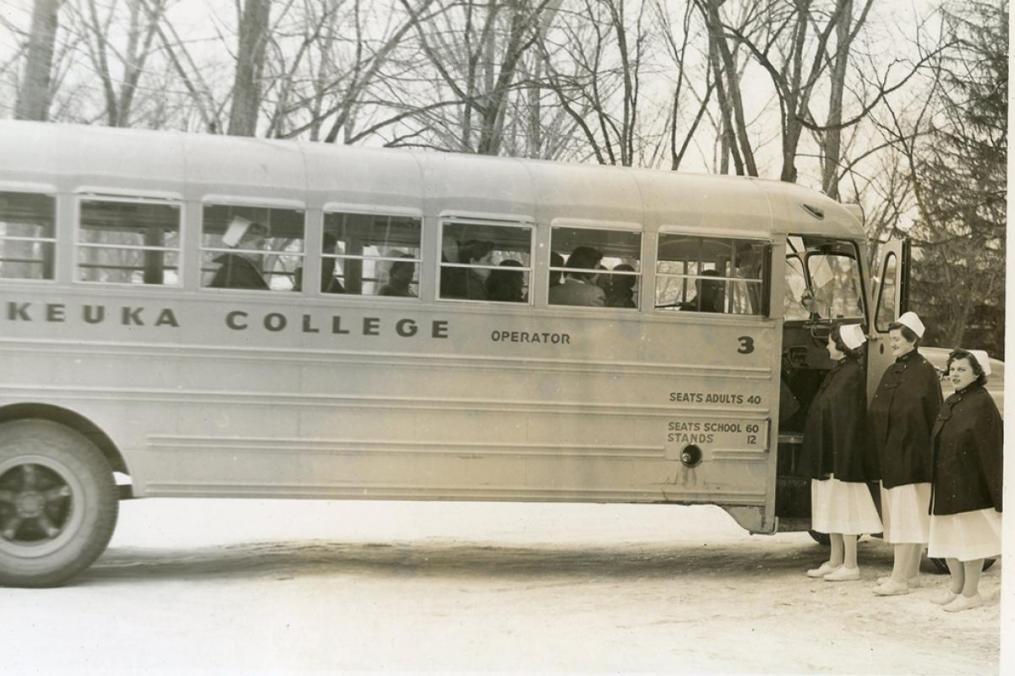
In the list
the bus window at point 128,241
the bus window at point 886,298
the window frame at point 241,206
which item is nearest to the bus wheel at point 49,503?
the bus window at point 128,241

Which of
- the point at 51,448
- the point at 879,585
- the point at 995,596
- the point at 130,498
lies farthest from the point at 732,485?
the point at 51,448

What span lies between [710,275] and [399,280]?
1.86 m

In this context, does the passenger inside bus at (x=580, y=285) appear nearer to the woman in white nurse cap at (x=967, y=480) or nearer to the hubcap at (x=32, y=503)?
the woman in white nurse cap at (x=967, y=480)

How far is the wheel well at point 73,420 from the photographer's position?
17.3 ft

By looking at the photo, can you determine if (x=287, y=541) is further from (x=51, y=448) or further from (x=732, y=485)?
(x=732, y=485)

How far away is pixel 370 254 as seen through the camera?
5617mm

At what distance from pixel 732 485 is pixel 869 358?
1326 mm

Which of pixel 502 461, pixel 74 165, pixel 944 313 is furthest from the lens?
pixel 944 313

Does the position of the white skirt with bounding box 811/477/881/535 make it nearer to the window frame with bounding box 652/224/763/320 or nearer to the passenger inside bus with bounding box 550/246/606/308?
the window frame with bounding box 652/224/763/320

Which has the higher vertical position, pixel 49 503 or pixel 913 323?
pixel 913 323

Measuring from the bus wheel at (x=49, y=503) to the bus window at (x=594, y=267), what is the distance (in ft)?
8.81

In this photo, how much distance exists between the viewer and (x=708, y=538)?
6922 millimetres

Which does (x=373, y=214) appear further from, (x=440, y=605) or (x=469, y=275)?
(x=440, y=605)

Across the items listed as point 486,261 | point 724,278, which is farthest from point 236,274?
point 724,278
